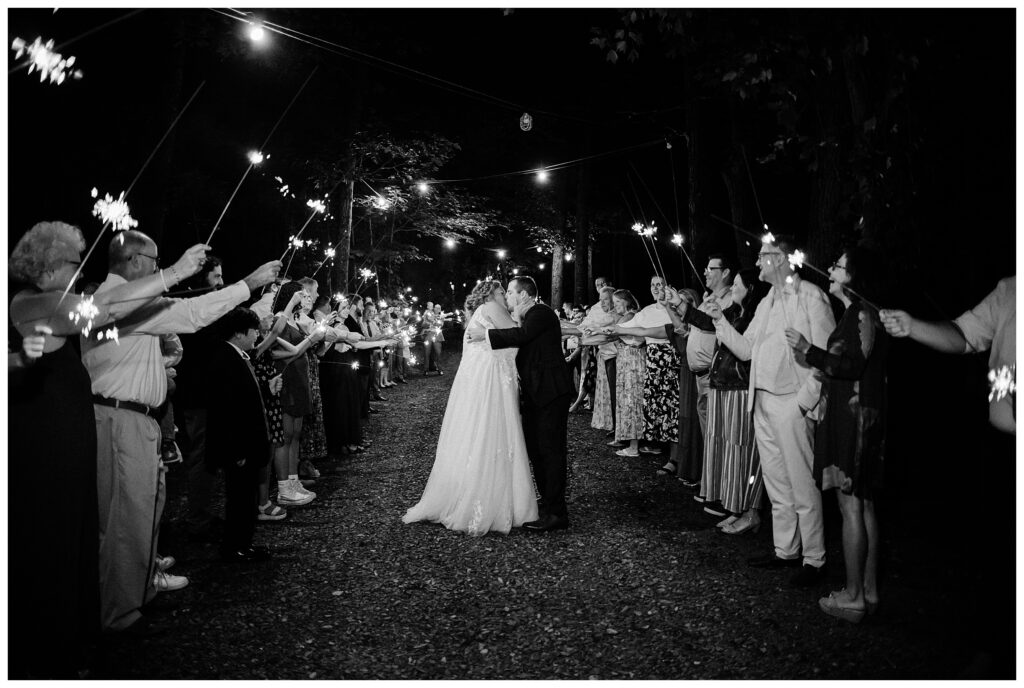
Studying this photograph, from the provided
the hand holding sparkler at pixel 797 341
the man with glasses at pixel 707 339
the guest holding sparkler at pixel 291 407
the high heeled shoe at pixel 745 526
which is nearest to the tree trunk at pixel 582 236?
the man with glasses at pixel 707 339

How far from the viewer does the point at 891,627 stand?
4.02 meters

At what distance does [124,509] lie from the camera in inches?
158

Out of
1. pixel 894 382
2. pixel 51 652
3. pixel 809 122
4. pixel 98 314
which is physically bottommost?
pixel 51 652

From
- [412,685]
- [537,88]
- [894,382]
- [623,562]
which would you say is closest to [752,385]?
[623,562]

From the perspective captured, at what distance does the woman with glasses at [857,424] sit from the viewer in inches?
160

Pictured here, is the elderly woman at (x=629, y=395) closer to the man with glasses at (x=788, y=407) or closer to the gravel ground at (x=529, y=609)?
the gravel ground at (x=529, y=609)

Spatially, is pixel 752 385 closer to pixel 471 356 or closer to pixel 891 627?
pixel 891 627

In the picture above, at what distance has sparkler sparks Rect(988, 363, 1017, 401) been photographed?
3391 millimetres

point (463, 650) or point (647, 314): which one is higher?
point (647, 314)

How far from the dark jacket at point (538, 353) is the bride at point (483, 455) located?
0.76 feet

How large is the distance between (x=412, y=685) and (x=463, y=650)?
1.58 ft

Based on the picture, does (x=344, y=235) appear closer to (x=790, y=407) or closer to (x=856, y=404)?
(x=790, y=407)

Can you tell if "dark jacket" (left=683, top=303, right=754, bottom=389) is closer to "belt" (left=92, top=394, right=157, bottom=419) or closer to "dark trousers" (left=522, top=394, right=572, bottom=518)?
"dark trousers" (left=522, top=394, right=572, bottom=518)

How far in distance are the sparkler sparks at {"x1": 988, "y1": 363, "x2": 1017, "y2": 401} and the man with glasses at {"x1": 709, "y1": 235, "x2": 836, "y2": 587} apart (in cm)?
106
